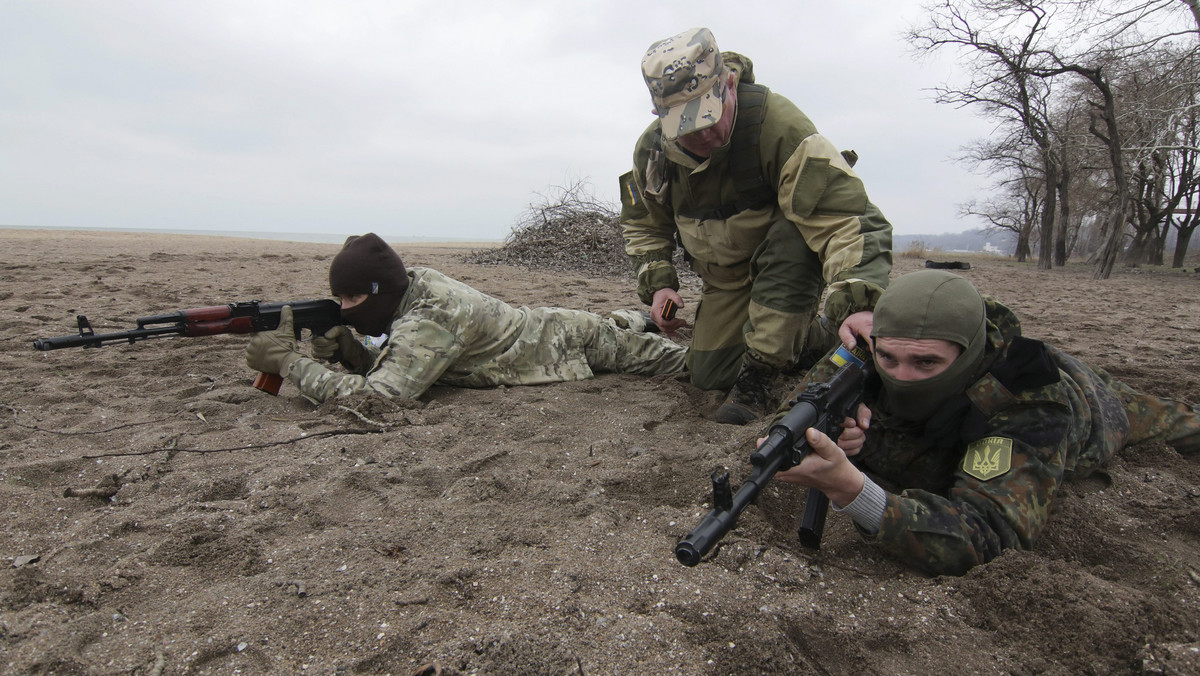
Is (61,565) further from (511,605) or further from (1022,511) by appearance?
(1022,511)

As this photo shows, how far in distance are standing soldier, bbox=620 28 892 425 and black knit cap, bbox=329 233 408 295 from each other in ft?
4.81

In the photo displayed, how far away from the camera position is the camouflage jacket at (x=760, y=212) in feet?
9.30

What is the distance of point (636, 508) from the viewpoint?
2.27 m

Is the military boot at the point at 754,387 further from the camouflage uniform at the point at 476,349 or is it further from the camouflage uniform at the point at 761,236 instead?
the camouflage uniform at the point at 476,349

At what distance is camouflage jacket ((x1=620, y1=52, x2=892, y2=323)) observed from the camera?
2836mm

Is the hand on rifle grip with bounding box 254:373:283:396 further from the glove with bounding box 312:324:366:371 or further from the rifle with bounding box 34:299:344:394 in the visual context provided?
the glove with bounding box 312:324:366:371

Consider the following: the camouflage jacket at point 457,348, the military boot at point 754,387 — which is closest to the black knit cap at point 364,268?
the camouflage jacket at point 457,348

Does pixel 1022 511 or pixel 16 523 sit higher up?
pixel 1022 511

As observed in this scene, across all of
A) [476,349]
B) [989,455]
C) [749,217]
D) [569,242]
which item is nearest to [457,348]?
[476,349]

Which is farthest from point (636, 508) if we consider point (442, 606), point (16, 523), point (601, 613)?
point (16, 523)

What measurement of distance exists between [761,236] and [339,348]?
245 centimetres

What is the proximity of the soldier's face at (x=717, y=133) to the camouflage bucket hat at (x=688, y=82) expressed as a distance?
8 cm

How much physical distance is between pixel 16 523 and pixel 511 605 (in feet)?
5.39

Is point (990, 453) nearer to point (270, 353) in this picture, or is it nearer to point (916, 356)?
point (916, 356)
